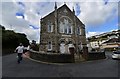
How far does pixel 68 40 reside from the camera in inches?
1115

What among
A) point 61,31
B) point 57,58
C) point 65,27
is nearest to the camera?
point 57,58

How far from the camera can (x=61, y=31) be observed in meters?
28.2

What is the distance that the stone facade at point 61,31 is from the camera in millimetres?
26300

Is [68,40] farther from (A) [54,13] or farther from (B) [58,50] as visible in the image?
(A) [54,13]

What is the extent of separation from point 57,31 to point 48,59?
516 inches

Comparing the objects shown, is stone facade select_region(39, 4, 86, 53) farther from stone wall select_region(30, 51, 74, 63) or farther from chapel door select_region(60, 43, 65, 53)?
stone wall select_region(30, 51, 74, 63)

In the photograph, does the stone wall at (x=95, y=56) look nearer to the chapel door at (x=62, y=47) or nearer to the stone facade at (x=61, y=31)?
the stone facade at (x=61, y=31)

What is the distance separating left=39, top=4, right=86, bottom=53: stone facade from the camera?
26.3 metres

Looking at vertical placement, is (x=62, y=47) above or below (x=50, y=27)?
below

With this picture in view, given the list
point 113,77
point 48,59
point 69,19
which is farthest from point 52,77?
point 69,19

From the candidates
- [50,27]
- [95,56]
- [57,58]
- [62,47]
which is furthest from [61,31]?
[57,58]

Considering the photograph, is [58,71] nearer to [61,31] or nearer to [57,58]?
[57,58]

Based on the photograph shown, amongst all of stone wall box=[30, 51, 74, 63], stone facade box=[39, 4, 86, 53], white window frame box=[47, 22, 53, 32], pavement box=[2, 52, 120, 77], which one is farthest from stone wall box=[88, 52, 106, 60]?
white window frame box=[47, 22, 53, 32]

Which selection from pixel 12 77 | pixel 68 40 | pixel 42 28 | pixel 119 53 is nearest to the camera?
pixel 12 77
